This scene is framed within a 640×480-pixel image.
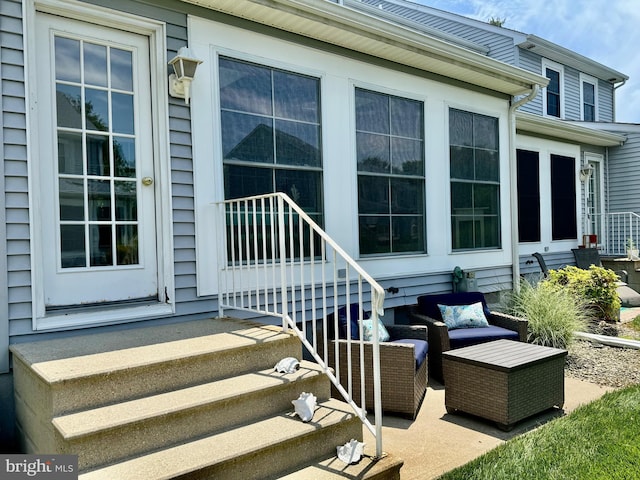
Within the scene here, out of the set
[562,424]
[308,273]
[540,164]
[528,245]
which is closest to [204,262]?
[308,273]

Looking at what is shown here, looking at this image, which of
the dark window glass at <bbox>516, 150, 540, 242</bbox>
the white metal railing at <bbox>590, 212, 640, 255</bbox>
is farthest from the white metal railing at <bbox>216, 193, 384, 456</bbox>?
the white metal railing at <bbox>590, 212, 640, 255</bbox>

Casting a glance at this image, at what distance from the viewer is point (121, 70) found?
3.47m

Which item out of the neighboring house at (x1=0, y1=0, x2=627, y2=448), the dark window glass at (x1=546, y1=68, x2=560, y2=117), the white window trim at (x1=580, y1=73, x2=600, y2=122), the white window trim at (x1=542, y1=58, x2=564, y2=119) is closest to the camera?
the neighboring house at (x1=0, y1=0, x2=627, y2=448)

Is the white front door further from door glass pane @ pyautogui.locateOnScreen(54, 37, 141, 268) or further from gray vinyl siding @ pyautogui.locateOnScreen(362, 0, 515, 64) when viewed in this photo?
gray vinyl siding @ pyautogui.locateOnScreen(362, 0, 515, 64)

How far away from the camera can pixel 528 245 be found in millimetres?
7641

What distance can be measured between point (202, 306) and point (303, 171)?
1514mm

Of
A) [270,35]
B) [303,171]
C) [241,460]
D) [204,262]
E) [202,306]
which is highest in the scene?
[270,35]

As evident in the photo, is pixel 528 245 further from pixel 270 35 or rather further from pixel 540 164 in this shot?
pixel 270 35

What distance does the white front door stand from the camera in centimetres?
316

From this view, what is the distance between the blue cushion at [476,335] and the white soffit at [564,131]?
384 cm

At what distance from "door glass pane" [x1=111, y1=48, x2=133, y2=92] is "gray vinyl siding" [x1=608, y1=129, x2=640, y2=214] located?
10077mm

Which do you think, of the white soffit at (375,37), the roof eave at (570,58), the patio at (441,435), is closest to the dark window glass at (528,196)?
the white soffit at (375,37)

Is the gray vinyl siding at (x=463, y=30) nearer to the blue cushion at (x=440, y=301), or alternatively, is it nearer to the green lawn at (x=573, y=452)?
the blue cushion at (x=440, y=301)

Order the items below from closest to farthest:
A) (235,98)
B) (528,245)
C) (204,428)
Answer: (204,428) < (235,98) < (528,245)
